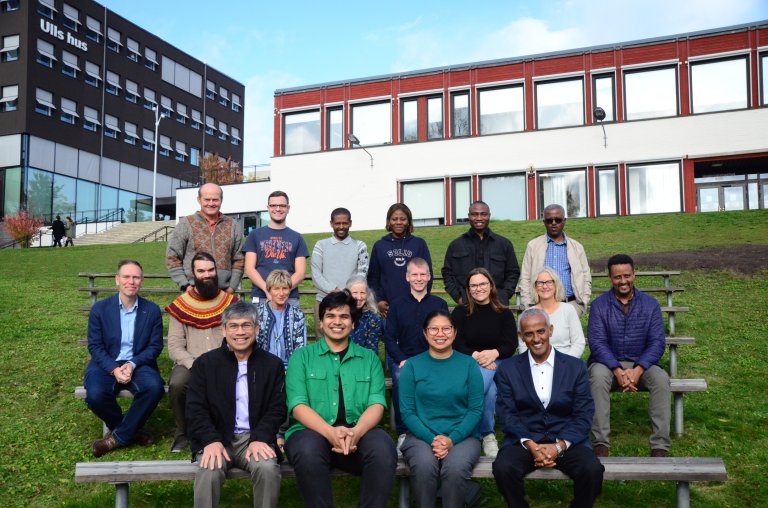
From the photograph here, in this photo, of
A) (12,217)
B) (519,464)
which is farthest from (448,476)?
(12,217)

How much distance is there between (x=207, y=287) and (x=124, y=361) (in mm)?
982

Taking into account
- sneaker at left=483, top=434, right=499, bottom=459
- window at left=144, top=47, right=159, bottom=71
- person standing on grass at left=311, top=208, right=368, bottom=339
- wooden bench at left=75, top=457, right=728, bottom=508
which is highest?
window at left=144, top=47, right=159, bottom=71

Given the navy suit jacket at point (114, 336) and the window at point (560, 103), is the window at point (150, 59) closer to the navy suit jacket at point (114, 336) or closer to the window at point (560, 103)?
the window at point (560, 103)

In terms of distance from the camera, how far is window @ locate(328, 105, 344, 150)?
28.1 meters

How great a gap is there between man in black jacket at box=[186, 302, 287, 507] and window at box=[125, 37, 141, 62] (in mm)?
47873

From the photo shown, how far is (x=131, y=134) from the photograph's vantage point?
46.6 metres

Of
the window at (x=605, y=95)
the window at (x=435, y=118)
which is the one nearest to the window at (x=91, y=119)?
the window at (x=435, y=118)

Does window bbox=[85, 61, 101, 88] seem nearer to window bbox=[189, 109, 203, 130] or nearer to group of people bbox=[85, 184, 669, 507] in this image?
window bbox=[189, 109, 203, 130]

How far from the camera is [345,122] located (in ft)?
91.9

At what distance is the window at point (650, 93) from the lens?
23.9 m

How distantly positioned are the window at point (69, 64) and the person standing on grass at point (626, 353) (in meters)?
43.3

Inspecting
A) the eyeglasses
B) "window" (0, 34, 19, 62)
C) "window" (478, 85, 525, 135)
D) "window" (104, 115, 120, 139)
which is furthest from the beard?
"window" (104, 115, 120, 139)

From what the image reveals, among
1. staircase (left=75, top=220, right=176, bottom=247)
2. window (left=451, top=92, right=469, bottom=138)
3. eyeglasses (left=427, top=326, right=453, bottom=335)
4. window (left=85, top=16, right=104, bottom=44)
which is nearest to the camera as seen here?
eyeglasses (left=427, top=326, right=453, bottom=335)

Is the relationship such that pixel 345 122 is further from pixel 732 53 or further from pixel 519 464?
pixel 519 464
